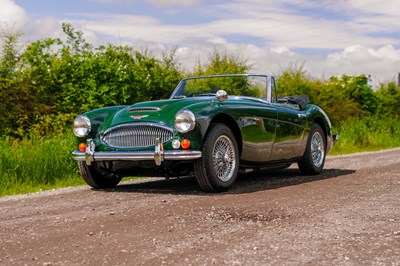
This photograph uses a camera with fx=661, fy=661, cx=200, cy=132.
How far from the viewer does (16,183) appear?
8.95 meters

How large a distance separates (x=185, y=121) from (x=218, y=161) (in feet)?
2.15

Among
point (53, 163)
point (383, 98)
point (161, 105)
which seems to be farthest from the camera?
point (383, 98)

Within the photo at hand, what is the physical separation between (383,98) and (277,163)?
17993 mm

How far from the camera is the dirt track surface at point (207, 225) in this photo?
14.0 feet

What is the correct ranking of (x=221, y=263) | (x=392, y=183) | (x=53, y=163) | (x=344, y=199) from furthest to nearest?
(x=53, y=163) < (x=392, y=183) < (x=344, y=199) < (x=221, y=263)

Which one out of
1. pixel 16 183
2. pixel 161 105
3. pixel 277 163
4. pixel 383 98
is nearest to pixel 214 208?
pixel 161 105

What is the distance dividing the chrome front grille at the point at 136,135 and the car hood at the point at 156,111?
0.07 m

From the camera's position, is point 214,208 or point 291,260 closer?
point 291,260

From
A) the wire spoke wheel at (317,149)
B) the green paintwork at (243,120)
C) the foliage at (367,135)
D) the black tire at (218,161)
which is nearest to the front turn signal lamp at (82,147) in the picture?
the green paintwork at (243,120)

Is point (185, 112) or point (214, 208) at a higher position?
point (185, 112)

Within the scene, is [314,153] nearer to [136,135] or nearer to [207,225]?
[136,135]

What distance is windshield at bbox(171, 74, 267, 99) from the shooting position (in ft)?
29.0

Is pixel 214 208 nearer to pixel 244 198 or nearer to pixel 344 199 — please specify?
pixel 244 198

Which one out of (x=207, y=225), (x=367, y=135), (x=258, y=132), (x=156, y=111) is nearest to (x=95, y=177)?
(x=156, y=111)
